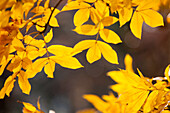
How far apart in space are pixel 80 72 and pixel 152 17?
3190 millimetres

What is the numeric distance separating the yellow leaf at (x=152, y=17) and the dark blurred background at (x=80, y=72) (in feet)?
6.90

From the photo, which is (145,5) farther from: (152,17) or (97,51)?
(97,51)

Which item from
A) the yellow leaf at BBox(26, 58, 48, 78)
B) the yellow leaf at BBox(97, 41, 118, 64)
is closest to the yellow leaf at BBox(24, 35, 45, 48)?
the yellow leaf at BBox(26, 58, 48, 78)

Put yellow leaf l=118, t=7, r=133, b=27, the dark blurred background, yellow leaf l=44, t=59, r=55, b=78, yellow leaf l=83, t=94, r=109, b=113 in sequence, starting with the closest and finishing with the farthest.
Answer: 1. yellow leaf l=118, t=7, r=133, b=27
2. yellow leaf l=44, t=59, r=55, b=78
3. yellow leaf l=83, t=94, r=109, b=113
4. the dark blurred background

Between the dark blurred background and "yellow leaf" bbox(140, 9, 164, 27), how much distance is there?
2.10 metres

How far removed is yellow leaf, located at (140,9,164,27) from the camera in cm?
55

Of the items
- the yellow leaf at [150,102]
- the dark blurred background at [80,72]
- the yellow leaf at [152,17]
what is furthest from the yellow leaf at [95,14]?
the dark blurred background at [80,72]

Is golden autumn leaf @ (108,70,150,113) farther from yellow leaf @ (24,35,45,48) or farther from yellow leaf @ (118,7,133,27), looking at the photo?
yellow leaf @ (24,35,45,48)

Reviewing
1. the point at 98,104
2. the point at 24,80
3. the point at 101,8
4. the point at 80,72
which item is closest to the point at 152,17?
the point at 101,8

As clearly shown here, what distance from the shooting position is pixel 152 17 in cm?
55

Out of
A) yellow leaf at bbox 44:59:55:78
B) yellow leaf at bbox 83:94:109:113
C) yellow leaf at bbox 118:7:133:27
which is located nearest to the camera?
yellow leaf at bbox 118:7:133:27

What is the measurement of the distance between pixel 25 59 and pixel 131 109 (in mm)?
298

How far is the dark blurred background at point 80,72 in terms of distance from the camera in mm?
2848

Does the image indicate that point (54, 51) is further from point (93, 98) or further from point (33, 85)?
point (33, 85)
